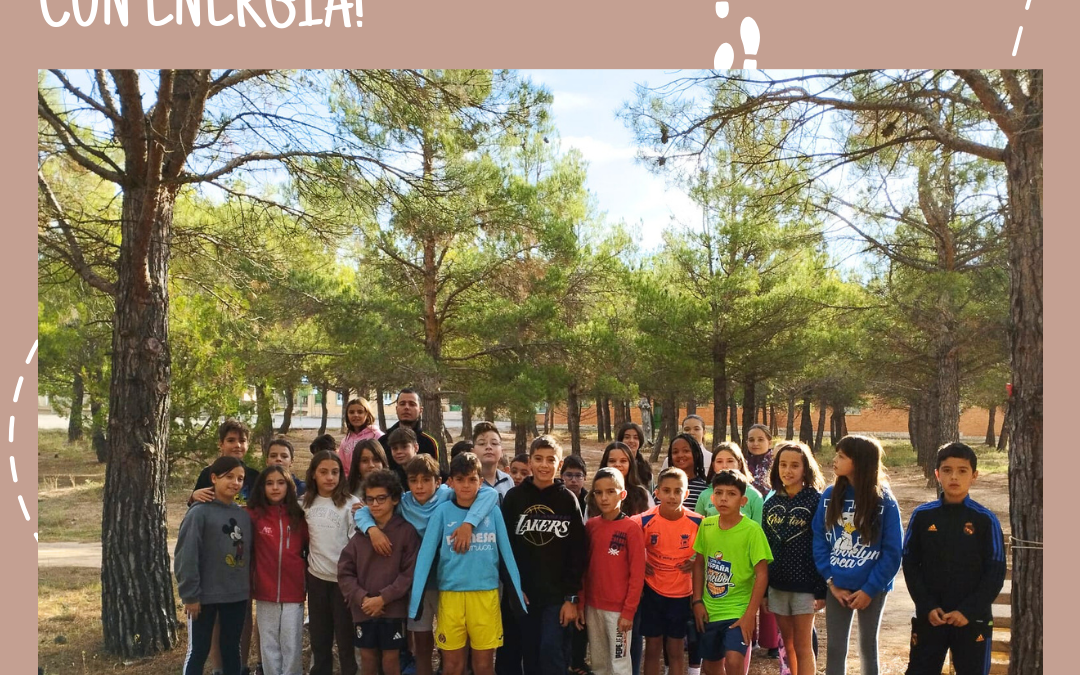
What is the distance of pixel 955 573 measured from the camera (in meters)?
3.71

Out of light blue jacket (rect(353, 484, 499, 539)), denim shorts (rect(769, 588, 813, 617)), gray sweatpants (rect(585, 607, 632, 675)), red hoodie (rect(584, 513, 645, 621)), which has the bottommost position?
gray sweatpants (rect(585, 607, 632, 675))

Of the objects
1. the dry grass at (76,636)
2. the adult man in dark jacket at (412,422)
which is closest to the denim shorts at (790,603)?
the adult man in dark jacket at (412,422)

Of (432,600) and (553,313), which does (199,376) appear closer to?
(553,313)

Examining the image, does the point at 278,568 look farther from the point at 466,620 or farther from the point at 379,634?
the point at 466,620

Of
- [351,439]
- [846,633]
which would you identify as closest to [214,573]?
[351,439]

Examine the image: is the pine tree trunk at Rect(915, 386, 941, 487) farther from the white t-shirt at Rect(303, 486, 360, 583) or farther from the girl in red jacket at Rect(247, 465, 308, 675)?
the girl in red jacket at Rect(247, 465, 308, 675)

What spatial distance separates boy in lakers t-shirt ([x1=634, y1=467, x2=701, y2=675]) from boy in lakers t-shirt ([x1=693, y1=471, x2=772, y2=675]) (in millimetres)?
121

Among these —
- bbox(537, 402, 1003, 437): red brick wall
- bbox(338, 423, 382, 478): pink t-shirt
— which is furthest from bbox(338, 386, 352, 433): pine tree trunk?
bbox(537, 402, 1003, 437): red brick wall

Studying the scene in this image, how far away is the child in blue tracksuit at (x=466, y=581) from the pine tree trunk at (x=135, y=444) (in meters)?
2.65

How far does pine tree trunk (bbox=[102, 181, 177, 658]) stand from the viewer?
551 centimetres

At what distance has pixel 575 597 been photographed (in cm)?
422

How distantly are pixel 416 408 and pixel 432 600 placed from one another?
65.7 inches

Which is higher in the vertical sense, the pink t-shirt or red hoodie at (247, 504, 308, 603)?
the pink t-shirt

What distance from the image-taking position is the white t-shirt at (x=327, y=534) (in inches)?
172
